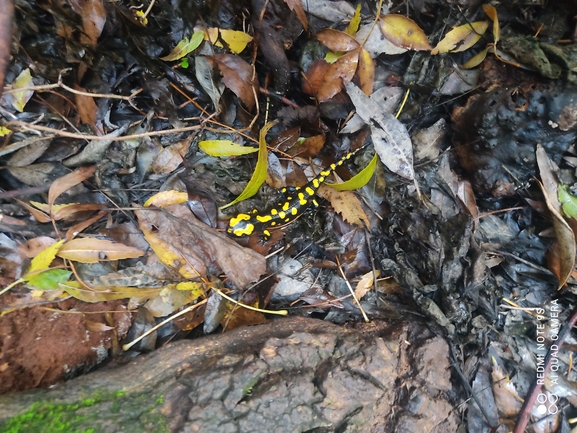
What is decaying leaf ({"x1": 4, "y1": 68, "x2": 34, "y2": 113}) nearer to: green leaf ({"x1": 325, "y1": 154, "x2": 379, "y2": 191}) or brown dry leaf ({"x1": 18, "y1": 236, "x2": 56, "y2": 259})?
brown dry leaf ({"x1": 18, "y1": 236, "x2": 56, "y2": 259})

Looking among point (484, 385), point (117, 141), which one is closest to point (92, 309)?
point (117, 141)

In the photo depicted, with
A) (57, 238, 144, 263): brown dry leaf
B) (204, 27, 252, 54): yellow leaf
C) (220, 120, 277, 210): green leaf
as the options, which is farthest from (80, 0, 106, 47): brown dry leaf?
(57, 238, 144, 263): brown dry leaf

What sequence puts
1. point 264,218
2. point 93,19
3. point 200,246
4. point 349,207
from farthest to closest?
point 264,218
point 349,207
point 200,246
point 93,19

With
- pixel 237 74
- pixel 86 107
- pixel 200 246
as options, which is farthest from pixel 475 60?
pixel 86 107

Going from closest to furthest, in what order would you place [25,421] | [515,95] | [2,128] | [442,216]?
[25,421], [2,128], [515,95], [442,216]

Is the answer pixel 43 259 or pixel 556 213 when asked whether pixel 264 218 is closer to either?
pixel 43 259

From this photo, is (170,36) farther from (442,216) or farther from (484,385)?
(484,385)
